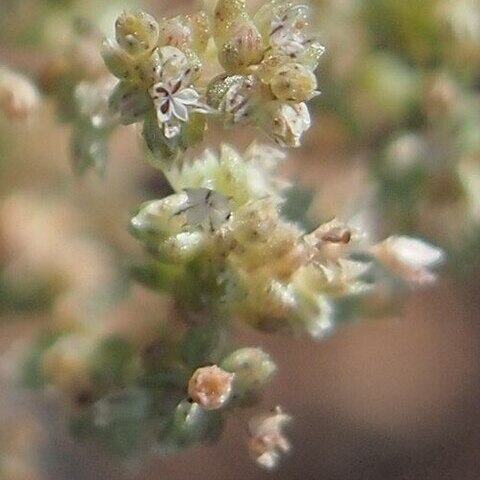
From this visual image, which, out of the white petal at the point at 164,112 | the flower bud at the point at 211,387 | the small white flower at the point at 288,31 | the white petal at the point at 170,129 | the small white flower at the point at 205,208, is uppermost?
the small white flower at the point at 288,31

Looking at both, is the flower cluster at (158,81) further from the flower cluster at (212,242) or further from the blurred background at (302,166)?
the blurred background at (302,166)

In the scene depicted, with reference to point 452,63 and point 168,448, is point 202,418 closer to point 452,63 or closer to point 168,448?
Answer: point 168,448

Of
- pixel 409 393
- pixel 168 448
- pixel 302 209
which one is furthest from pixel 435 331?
pixel 168 448

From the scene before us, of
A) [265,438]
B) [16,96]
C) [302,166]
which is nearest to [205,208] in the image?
[265,438]

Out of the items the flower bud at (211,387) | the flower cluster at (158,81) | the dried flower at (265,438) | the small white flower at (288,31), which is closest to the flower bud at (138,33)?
the flower cluster at (158,81)

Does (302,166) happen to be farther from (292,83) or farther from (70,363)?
(292,83)
